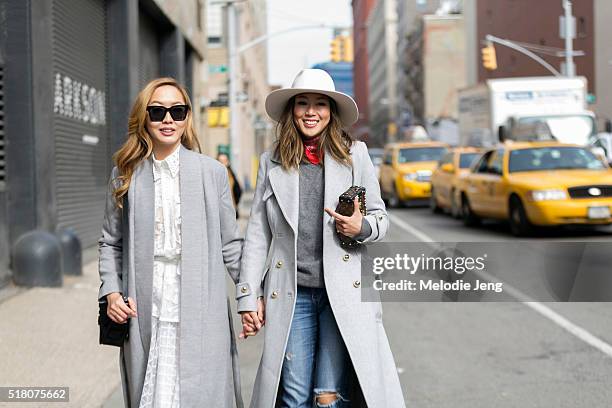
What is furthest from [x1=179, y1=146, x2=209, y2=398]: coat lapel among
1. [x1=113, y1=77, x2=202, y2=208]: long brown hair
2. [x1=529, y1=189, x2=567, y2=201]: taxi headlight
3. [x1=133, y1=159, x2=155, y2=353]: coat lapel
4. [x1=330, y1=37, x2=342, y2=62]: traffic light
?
[x1=330, y1=37, x2=342, y2=62]: traffic light

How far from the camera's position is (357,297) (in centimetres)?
368

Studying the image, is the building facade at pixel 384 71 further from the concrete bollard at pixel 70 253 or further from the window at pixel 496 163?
the concrete bollard at pixel 70 253

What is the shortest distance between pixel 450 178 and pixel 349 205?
17.9 m

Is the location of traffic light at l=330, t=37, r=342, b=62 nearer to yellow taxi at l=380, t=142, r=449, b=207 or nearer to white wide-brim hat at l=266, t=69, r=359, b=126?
yellow taxi at l=380, t=142, r=449, b=207

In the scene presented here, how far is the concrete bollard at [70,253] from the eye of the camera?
10758 mm

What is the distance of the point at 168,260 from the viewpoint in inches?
144

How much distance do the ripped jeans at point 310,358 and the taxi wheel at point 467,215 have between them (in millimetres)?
15367

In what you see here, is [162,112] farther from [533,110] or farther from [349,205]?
[533,110]

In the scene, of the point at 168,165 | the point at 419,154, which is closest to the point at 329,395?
the point at 168,165

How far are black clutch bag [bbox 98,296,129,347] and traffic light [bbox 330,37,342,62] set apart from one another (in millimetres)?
25890

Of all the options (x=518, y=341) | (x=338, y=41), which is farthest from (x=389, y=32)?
(x=518, y=341)

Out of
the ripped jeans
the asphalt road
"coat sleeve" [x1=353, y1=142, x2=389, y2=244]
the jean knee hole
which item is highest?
"coat sleeve" [x1=353, y1=142, x2=389, y2=244]

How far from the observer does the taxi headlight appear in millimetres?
14891

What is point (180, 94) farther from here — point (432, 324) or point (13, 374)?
point (432, 324)
